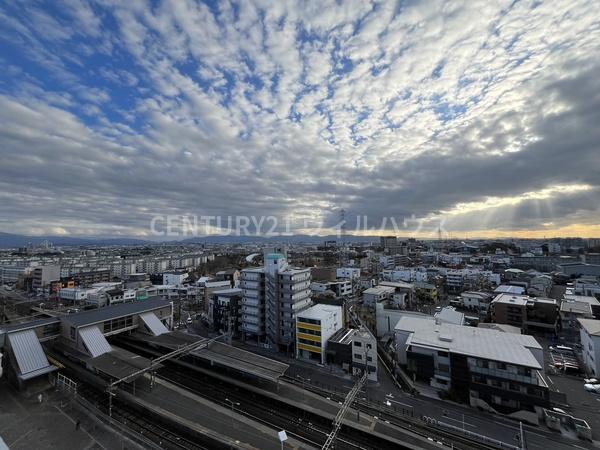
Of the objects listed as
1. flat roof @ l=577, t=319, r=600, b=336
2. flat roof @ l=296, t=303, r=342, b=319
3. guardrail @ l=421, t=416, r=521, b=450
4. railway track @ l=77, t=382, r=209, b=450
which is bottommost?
guardrail @ l=421, t=416, r=521, b=450

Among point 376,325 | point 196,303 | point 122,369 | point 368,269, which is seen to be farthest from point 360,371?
point 368,269

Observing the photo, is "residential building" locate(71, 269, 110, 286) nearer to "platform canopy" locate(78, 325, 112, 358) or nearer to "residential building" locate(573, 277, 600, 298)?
"platform canopy" locate(78, 325, 112, 358)

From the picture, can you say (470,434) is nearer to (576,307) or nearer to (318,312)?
(318,312)

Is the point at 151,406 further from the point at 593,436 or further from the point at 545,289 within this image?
the point at 545,289

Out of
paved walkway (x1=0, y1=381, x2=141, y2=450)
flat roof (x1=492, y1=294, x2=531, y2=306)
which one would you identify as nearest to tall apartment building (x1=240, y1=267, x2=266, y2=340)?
paved walkway (x1=0, y1=381, x2=141, y2=450)

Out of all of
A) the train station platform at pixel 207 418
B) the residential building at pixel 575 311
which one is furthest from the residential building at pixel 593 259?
the train station platform at pixel 207 418

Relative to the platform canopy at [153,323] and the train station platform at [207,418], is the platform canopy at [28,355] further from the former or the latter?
the platform canopy at [153,323]
